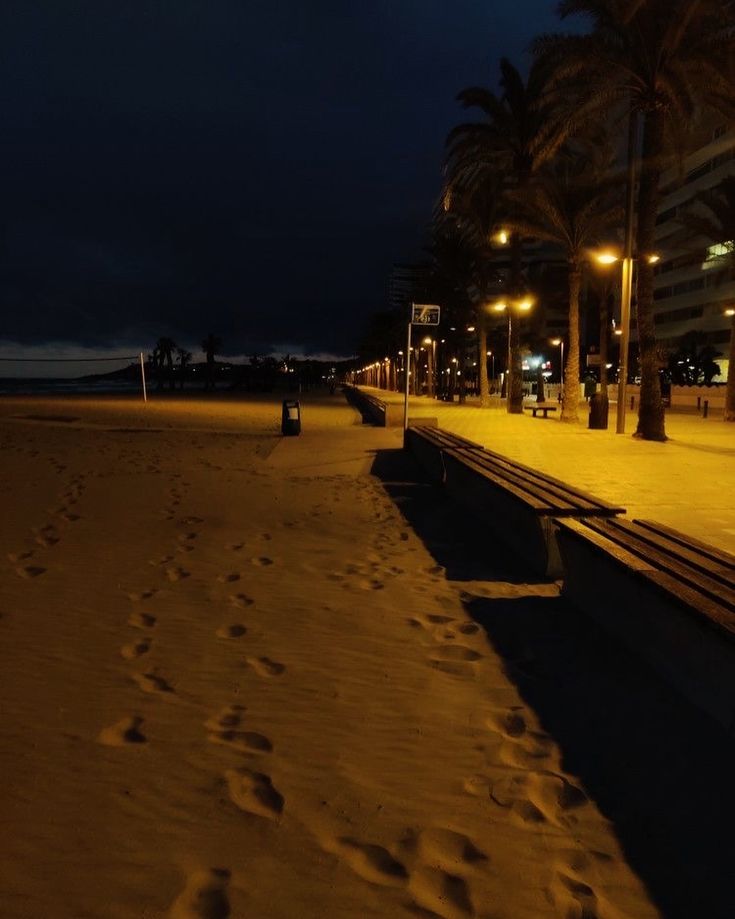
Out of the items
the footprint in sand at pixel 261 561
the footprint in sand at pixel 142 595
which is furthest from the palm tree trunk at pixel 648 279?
the footprint in sand at pixel 142 595

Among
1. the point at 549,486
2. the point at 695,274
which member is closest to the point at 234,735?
the point at 549,486

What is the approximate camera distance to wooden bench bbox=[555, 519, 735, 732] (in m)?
3.39

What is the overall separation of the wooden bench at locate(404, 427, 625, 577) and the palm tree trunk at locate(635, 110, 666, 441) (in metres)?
7.02

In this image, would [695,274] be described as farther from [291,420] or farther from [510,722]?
[510,722]

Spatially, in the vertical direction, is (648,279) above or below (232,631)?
above

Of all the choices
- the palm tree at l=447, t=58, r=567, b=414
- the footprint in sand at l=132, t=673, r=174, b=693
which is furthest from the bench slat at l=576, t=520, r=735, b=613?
the palm tree at l=447, t=58, r=567, b=414

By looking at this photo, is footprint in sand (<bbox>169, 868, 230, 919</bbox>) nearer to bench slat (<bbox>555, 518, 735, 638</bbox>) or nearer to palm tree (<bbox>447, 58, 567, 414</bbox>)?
bench slat (<bbox>555, 518, 735, 638</bbox>)

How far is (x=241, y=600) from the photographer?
17.2 feet

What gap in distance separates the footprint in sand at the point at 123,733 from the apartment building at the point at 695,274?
6071cm

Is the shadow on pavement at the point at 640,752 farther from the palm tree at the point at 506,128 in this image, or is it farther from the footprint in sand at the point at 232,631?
the palm tree at the point at 506,128

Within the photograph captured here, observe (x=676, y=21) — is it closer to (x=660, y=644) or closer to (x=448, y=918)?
(x=660, y=644)

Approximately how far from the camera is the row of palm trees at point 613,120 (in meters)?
15.4

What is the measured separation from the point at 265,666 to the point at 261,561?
2339 mm

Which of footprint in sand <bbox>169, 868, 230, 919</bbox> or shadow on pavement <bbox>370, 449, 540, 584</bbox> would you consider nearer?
footprint in sand <bbox>169, 868, 230, 919</bbox>
